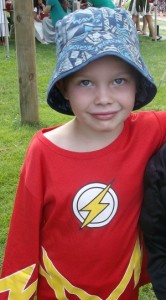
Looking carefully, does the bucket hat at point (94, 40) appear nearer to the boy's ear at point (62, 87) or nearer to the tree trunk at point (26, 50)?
the boy's ear at point (62, 87)

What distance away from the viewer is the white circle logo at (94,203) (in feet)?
4.63

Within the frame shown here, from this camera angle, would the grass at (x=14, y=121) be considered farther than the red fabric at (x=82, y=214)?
Yes

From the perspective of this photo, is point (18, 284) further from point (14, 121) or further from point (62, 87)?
point (14, 121)

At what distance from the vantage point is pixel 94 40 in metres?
1.25

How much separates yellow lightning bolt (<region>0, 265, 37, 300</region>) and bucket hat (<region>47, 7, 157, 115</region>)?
63 cm

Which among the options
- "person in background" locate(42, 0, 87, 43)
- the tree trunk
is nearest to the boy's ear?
the tree trunk

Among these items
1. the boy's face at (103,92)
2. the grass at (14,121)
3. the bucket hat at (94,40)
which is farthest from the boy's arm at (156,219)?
the grass at (14,121)

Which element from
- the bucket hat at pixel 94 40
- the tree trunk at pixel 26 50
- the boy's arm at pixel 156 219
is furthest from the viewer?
the tree trunk at pixel 26 50

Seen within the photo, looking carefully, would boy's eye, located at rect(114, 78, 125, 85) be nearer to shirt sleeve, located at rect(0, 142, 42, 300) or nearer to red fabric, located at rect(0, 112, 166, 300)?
red fabric, located at rect(0, 112, 166, 300)

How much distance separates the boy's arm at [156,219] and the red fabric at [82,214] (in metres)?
0.06

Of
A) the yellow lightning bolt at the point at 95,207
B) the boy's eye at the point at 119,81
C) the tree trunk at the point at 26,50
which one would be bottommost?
the tree trunk at the point at 26,50

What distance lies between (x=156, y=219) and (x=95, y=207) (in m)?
0.19

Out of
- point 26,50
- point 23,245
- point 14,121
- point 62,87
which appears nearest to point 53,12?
point 14,121

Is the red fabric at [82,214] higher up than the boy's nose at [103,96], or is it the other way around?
the boy's nose at [103,96]
